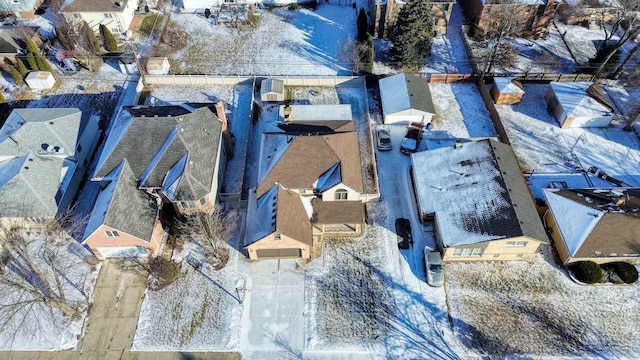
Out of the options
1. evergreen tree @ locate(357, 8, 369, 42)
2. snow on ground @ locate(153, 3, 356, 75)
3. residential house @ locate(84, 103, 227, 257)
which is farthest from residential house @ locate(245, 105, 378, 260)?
evergreen tree @ locate(357, 8, 369, 42)

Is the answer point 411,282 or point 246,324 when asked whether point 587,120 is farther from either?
A: point 246,324

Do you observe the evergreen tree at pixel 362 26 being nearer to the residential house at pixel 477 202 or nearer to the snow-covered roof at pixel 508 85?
the snow-covered roof at pixel 508 85

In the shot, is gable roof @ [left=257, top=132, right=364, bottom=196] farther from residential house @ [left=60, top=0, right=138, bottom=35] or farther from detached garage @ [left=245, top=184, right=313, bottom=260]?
residential house @ [left=60, top=0, right=138, bottom=35]

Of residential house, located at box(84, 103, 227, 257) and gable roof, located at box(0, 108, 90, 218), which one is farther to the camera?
gable roof, located at box(0, 108, 90, 218)

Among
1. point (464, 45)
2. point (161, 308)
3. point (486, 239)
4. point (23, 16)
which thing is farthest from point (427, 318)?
point (23, 16)

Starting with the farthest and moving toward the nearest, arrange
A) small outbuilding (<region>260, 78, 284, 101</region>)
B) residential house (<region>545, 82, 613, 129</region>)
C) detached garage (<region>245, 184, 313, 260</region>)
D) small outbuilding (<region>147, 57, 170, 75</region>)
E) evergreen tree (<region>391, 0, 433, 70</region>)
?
1. small outbuilding (<region>147, 57, 170, 75</region>)
2. evergreen tree (<region>391, 0, 433, 70</region>)
3. small outbuilding (<region>260, 78, 284, 101</region>)
4. residential house (<region>545, 82, 613, 129</region>)
5. detached garage (<region>245, 184, 313, 260</region>)
